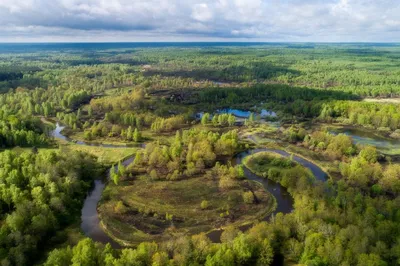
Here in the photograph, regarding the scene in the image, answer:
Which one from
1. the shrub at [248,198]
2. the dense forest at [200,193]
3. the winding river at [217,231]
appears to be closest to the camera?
the dense forest at [200,193]

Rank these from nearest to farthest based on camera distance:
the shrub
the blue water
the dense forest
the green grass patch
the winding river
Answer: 1. the dense forest
2. the winding river
3. the green grass patch
4. the shrub
5. the blue water

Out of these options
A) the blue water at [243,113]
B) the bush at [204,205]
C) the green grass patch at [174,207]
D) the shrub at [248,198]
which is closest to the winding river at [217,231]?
the green grass patch at [174,207]

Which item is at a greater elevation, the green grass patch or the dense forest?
the dense forest

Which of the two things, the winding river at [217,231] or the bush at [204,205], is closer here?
the winding river at [217,231]

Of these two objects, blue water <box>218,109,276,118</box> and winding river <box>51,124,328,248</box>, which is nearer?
winding river <box>51,124,328,248</box>

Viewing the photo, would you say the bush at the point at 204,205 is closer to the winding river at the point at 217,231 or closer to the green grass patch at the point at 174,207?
the green grass patch at the point at 174,207

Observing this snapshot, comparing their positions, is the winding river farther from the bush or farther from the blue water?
the blue water

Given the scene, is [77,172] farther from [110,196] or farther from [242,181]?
[242,181]

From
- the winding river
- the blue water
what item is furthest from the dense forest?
the blue water

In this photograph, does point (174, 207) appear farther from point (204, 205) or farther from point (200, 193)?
point (200, 193)

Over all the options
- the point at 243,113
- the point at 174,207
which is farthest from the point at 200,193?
the point at 243,113
